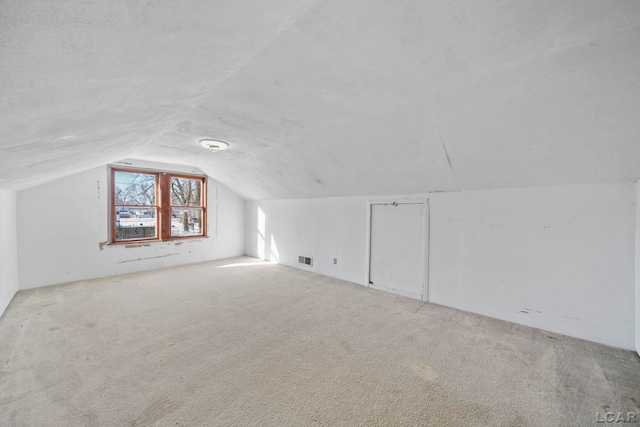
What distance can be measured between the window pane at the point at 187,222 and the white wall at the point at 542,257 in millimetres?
5304

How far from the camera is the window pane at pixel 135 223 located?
16.7 feet

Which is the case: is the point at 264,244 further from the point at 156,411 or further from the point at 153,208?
the point at 156,411

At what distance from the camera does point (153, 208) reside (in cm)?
550

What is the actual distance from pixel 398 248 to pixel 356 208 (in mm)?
1017

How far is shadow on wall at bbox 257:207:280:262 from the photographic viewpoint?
615cm

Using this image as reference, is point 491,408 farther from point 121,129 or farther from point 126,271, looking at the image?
point 126,271

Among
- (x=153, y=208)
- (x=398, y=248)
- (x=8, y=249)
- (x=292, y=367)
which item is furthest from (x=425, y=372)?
(x=153, y=208)

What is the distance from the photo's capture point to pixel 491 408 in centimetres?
169

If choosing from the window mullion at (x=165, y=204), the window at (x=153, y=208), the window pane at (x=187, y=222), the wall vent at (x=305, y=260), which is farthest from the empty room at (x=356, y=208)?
the window pane at (x=187, y=222)

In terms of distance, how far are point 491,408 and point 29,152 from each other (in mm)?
3680

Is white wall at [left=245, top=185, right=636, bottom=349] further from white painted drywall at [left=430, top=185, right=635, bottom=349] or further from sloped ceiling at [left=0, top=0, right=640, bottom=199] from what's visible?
sloped ceiling at [left=0, top=0, right=640, bottom=199]

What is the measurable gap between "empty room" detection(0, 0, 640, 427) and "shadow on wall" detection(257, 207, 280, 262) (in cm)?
171

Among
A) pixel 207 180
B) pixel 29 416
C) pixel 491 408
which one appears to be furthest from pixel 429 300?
pixel 207 180
